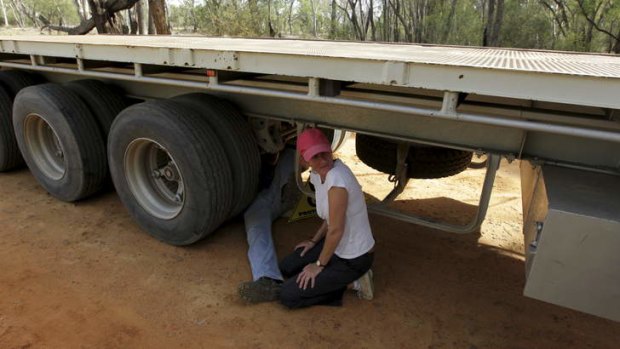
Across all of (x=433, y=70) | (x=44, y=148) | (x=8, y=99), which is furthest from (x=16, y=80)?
(x=433, y=70)

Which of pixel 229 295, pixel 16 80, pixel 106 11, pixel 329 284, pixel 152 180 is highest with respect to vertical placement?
pixel 106 11

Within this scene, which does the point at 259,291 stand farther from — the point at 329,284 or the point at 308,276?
the point at 329,284

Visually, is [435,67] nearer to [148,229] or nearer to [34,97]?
[148,229]

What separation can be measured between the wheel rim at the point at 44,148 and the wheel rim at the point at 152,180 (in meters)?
1.13

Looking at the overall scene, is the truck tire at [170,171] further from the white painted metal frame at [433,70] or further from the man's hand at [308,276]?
the man's hand at [308,276]

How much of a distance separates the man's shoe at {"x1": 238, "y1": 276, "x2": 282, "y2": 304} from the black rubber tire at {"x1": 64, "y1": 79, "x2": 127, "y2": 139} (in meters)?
2.11

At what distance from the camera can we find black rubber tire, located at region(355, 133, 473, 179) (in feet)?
10.7

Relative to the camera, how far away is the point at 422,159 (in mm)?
3260

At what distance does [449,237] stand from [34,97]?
12.9ft

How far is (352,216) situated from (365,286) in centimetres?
55

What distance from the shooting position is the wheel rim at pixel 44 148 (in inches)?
167

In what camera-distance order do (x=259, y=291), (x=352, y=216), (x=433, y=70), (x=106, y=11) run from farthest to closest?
(x=106, y=11) < (x=259, y=291) < (x=352, y=216) < (x=433, y=70)

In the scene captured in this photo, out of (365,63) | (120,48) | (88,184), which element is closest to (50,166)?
(88,184)

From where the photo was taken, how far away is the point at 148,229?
3.51m
